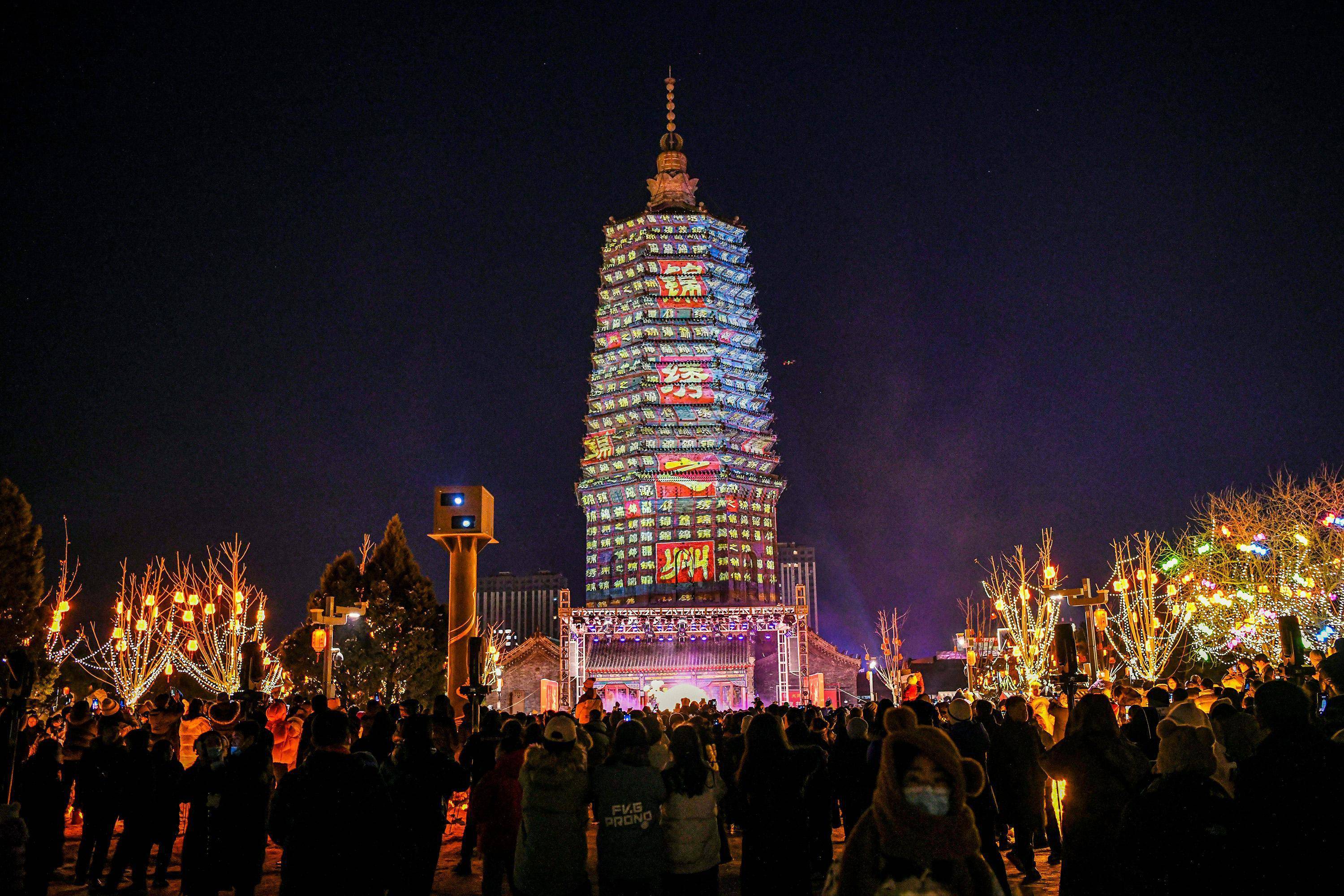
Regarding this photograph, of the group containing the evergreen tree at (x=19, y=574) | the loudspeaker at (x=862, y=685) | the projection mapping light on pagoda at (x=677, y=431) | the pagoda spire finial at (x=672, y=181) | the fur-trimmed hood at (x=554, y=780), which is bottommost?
the loudspeaker at (x=862, y=685)

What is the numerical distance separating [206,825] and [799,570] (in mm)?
91310

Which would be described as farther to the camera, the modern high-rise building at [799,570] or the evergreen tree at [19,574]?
the modern high-rise building at [799,570]

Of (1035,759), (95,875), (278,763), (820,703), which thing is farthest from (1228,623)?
(95,875)

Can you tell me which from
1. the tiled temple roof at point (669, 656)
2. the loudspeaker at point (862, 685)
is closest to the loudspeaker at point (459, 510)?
the tiled temple roof at point (669, 656)

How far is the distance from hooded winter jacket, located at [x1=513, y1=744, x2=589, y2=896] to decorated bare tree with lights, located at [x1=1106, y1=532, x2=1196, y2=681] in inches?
1067

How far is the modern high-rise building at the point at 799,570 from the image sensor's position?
317ft

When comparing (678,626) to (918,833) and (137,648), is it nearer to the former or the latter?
(137,648)

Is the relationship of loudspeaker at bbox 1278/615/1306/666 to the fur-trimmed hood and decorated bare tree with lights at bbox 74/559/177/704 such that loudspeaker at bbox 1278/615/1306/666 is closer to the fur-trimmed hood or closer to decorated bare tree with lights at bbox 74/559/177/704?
the fur-trimmed hood

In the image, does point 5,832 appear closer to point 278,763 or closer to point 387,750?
point 387,750

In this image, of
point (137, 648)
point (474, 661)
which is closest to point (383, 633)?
point (137, 648)

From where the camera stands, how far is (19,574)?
30.5m

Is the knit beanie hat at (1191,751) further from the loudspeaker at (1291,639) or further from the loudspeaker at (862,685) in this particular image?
the loudspeaker at (862,685)

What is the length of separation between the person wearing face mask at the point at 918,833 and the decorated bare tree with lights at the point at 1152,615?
93.8ft

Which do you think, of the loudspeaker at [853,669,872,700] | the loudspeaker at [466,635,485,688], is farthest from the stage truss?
the loudspeaker at [466,635,485,688]
